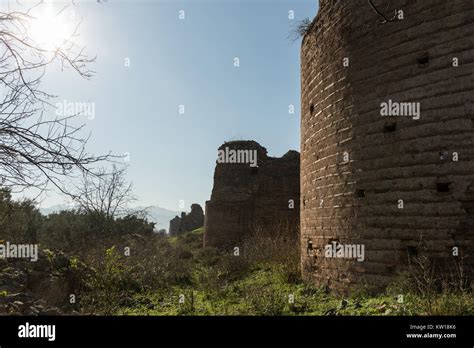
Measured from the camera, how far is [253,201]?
2028cm

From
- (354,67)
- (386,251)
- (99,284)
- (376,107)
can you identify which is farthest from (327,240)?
(99,284)

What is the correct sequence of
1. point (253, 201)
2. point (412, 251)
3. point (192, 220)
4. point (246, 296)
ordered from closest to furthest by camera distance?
point (412, 251) < point (246, 296) < point (253, 201) < point (192, 220)

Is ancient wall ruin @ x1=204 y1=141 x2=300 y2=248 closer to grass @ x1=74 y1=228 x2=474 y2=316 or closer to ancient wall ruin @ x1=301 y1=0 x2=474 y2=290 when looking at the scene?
grass @ x1=74 y1=228 x2=474 y2=316

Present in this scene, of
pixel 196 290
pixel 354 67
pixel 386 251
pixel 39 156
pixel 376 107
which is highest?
pixel 354 67

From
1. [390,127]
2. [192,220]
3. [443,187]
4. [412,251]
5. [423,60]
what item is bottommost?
[192,220]

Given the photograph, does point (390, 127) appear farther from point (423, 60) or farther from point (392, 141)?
point (423, 60)

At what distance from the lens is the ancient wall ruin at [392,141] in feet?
18.5

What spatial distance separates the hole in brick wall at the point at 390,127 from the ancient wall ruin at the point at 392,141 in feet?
0.05

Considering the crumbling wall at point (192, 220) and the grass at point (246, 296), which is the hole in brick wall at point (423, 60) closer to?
the grass at point (246, 296)

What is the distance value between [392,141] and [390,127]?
0.26 metres

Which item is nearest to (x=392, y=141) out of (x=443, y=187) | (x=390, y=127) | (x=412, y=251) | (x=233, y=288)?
(x=390, y=127)
